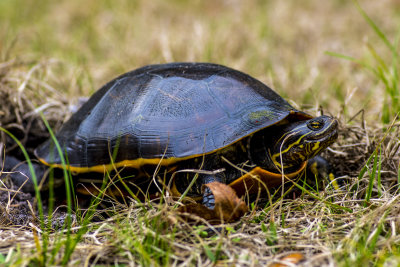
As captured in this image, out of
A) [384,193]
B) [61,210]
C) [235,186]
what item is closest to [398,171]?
[384,193]

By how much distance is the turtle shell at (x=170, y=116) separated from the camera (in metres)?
2.25

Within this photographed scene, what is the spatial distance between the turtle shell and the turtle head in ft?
0.38

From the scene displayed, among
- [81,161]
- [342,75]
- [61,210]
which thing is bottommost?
[61,210]

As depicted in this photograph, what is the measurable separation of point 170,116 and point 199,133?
22 cm

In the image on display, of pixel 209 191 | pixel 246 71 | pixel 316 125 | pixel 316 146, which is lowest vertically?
pixel 209 191

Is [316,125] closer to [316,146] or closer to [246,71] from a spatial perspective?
[316,146]

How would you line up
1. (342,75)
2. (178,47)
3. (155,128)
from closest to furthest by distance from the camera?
1. (155,128)
2. (342,75)
3. (178,47)

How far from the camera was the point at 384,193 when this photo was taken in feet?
7.08

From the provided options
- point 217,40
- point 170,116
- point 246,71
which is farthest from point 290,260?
point 217,40

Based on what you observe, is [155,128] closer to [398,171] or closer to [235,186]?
[235,186]

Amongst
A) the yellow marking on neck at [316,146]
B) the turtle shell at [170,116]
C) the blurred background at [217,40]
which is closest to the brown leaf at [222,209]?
the turtle shell at [170,116]

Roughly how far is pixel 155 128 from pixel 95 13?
5325 millimetres

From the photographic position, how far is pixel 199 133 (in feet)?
7.35

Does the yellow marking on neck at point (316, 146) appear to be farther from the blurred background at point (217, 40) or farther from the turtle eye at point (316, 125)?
the blurred background at point (217, 40)
